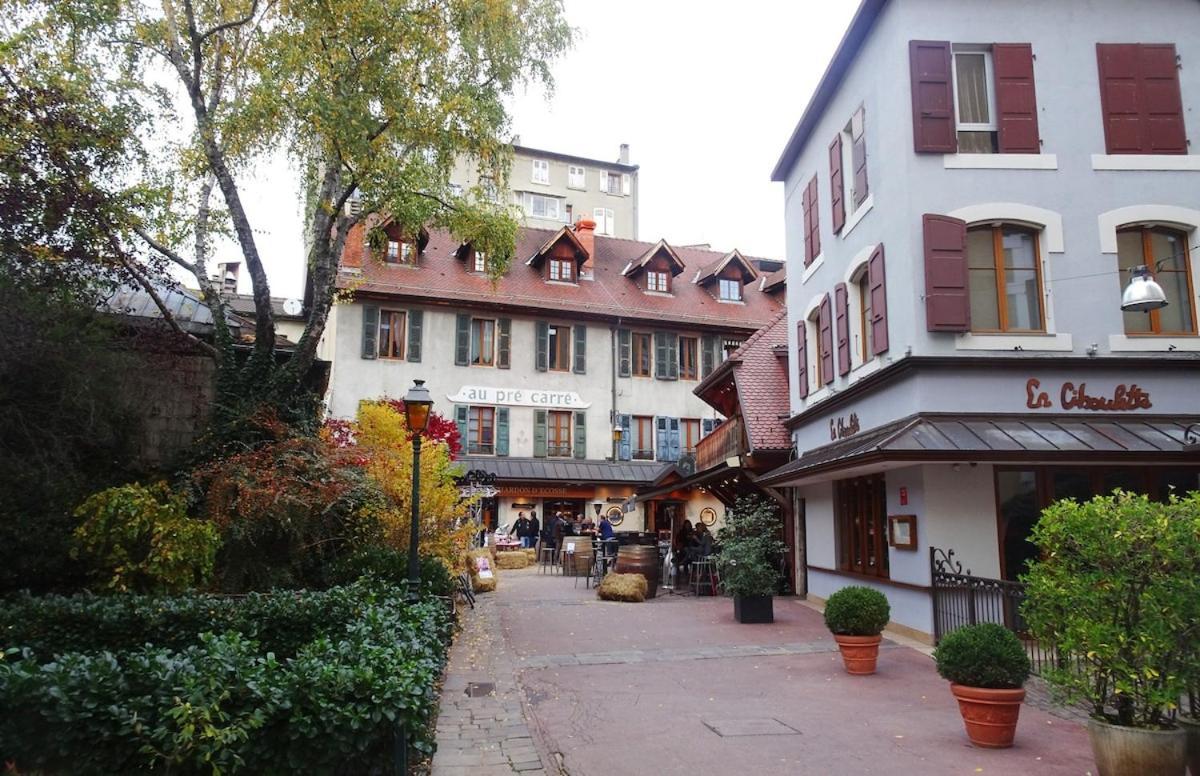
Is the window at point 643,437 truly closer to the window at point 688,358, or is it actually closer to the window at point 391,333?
the window at point 688,358

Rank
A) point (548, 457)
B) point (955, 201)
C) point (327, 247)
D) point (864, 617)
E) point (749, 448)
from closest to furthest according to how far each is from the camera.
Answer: point (864, 617) → point (955, 201) → point (327, 247) → point (749, 448) → point (548, 457)

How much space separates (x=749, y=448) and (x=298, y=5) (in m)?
12.0

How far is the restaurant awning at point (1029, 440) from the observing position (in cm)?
980

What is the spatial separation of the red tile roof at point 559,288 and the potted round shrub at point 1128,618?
25831 millimetres

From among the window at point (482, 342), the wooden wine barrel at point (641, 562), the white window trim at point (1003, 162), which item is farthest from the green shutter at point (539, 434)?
the white window trim at point (1003, 162)

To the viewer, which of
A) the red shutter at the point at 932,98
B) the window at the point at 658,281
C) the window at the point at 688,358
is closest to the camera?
the red shutter at the point at 932,98

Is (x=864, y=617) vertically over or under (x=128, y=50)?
under

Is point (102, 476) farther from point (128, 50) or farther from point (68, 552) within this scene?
point (128, 50)

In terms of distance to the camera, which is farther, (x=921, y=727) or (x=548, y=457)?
(x=548, y=457)

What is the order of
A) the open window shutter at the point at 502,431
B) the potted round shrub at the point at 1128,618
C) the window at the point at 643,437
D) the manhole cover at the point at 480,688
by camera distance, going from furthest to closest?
1. the window at the point at 643,437
2. the open window shutter at the point at 502,431
3. the manhole cover at the point at 480,688
4. the potted round shrub at the point at 1128,618

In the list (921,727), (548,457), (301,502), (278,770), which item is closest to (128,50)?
(301,502)

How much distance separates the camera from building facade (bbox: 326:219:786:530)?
1176 inches

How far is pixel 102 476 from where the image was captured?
11117 mm

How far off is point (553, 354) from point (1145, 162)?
23194 mm
